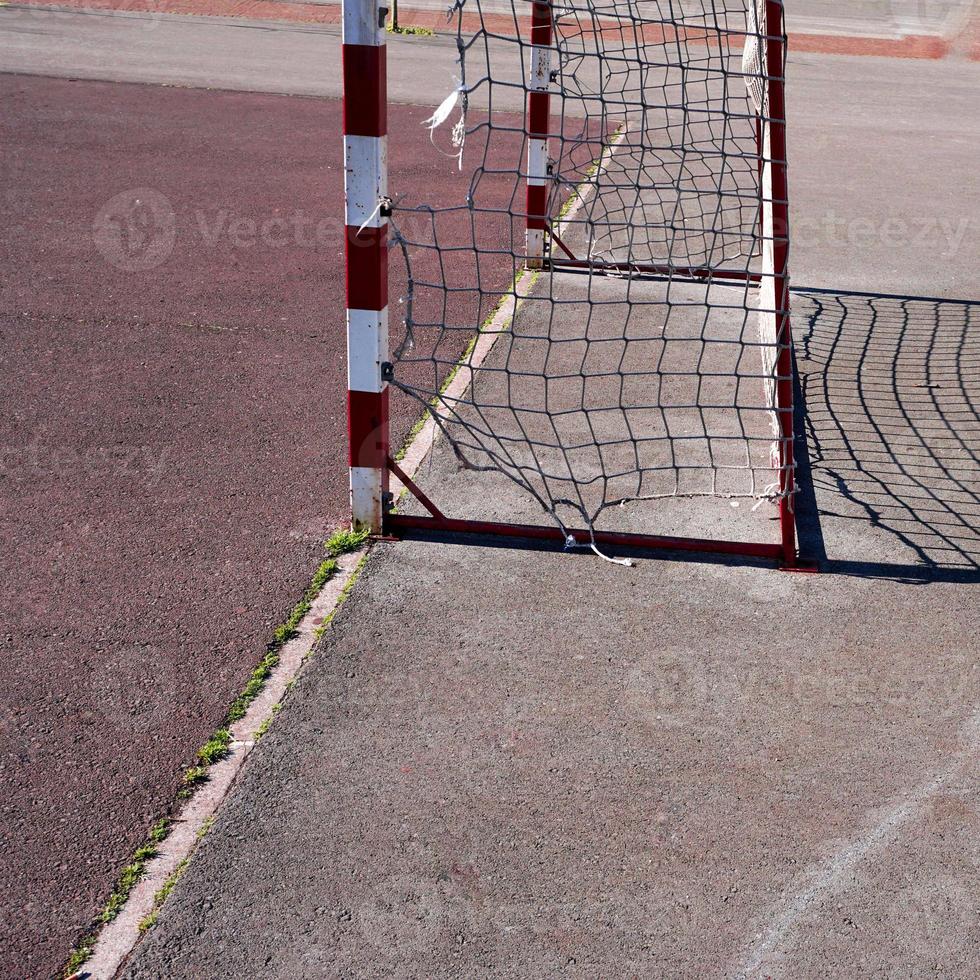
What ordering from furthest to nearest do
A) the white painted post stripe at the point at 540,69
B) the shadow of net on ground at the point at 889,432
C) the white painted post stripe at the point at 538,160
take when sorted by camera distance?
the white painted post stripe at the point at 538,160 < the white painted post stripe at the point at 540,69 < the shadow of net on ground at the point at 889,432

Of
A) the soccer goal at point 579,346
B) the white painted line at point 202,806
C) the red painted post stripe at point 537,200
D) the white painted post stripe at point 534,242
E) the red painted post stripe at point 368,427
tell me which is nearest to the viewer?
the white painted line at point 202,806

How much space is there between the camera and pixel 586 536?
4.75 meters

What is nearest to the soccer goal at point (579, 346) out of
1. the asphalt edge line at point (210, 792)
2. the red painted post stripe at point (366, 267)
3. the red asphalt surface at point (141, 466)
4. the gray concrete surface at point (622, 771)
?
the red painted post stripe at point (366, 267)

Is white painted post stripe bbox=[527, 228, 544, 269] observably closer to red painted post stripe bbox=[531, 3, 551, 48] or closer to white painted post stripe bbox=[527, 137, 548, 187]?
white painted post stripe bbox=[527, 137, 548, 187]

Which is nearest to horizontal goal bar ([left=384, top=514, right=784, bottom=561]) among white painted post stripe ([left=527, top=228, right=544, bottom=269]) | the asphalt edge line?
the asphalt edge line

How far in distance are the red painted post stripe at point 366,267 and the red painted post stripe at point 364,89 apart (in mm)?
353

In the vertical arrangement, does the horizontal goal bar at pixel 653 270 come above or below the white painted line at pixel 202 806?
above

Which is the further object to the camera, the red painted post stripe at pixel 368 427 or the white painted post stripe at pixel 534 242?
the white painted post stripe at pixel 534 242

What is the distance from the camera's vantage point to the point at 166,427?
219 inches

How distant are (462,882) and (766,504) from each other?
269cm

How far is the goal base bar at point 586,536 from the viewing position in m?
4.70

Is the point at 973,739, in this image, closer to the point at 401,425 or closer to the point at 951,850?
the point at 951,850

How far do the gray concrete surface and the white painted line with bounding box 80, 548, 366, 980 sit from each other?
0.06 metres

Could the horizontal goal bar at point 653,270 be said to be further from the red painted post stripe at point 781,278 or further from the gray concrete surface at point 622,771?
the red painted post stripe at point 781,278
